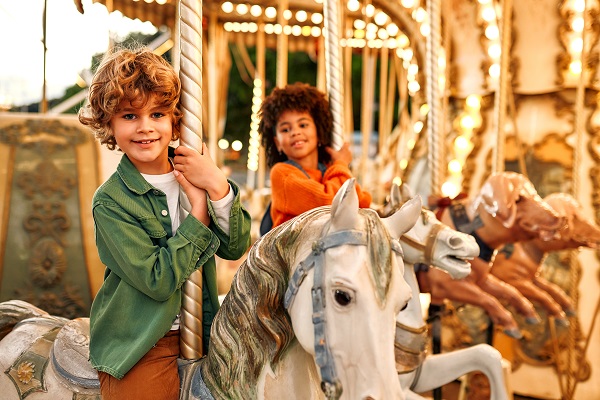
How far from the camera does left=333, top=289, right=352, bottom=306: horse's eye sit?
1197mm

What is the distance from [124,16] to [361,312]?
478 centimetres

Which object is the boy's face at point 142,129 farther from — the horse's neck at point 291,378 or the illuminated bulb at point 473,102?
the illuminated bulb at point 473,102

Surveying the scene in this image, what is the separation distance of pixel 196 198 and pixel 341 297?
0.47 m

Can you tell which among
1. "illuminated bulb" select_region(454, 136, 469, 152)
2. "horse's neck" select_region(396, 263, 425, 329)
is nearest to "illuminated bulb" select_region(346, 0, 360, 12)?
"illuminated bulb" select_region(454, 136, 469, 152)

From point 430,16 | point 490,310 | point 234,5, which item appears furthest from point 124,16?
point 490,310

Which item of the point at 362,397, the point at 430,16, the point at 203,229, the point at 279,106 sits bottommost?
the point at 362,397

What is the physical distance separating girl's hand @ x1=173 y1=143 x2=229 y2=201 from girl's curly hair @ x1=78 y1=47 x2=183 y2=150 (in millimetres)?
106

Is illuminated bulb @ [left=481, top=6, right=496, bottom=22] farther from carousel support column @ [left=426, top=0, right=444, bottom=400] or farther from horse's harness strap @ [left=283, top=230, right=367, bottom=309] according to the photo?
horse's harness strap @ [left=283, top=230, right=367, bottom=309]

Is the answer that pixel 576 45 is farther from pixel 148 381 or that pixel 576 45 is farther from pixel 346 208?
pixel 148 381

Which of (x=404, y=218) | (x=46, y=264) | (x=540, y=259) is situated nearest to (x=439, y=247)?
(x=404, y=218)

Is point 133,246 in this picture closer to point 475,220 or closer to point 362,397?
point 362,397

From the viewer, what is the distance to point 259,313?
1338mm

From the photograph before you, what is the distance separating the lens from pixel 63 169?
290 centimetres

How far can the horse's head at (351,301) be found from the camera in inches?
46.4
